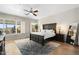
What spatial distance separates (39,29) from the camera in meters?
2.34

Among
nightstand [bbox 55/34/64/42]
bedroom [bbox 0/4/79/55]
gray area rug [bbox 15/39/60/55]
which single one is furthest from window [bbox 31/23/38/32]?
nightstand [bbox 55/34/64/42]

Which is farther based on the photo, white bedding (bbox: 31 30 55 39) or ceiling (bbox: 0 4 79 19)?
white bedding (bbox: 31 30 55 39)

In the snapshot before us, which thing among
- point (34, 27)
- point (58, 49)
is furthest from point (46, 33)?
point (58, 49)

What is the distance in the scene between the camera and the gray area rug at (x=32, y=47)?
2.28 m

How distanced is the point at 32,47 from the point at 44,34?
0.39m

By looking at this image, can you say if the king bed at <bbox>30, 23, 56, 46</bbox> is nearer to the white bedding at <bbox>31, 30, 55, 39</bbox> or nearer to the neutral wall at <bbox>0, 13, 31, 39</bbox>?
the white bedding at <bbox>31, 30, 55, 39</bbox>

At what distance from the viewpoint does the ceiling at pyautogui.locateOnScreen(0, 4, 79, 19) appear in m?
2.19

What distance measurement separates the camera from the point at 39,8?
87.9 inches

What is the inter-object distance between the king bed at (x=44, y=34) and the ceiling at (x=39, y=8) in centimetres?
27

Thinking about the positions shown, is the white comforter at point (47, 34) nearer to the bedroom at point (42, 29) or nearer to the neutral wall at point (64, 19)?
the bedroom at point (42, 29)

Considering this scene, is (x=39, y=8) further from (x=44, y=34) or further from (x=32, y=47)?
(x=32, y=47)

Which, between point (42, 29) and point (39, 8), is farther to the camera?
point (42, 29)

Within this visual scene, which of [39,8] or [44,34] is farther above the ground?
[39,8]
